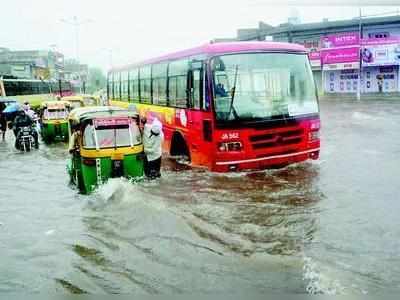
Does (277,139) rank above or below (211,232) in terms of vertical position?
above

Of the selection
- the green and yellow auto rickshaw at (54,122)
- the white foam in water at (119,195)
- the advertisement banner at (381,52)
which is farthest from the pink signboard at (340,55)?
the white foam in water at (119,195)

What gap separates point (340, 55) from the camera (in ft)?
139

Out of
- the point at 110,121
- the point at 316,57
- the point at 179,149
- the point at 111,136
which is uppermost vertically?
the point at 316,57

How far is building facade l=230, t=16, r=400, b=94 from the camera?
3975 centimetres

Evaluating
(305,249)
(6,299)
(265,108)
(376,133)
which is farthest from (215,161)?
(376,133)

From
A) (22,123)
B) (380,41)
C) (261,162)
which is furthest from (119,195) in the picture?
(380,41)

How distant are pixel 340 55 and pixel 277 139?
35313 mm

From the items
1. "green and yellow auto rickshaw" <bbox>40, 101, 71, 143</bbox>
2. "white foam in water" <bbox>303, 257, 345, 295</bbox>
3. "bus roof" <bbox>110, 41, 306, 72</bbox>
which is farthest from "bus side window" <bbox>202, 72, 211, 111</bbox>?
"green and yellow auto rickshaw" <bbox>40, 101, 71, 143</bbox>

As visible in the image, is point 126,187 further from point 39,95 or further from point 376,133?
point 39,95

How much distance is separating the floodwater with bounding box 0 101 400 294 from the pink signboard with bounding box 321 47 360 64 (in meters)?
31.8

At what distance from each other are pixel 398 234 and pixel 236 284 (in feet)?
8.43

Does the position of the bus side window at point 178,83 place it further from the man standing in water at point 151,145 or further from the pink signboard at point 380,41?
the pink signboard at point 380,41

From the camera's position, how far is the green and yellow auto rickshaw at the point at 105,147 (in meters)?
8.55

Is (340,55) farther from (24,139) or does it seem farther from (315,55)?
(24,139)
